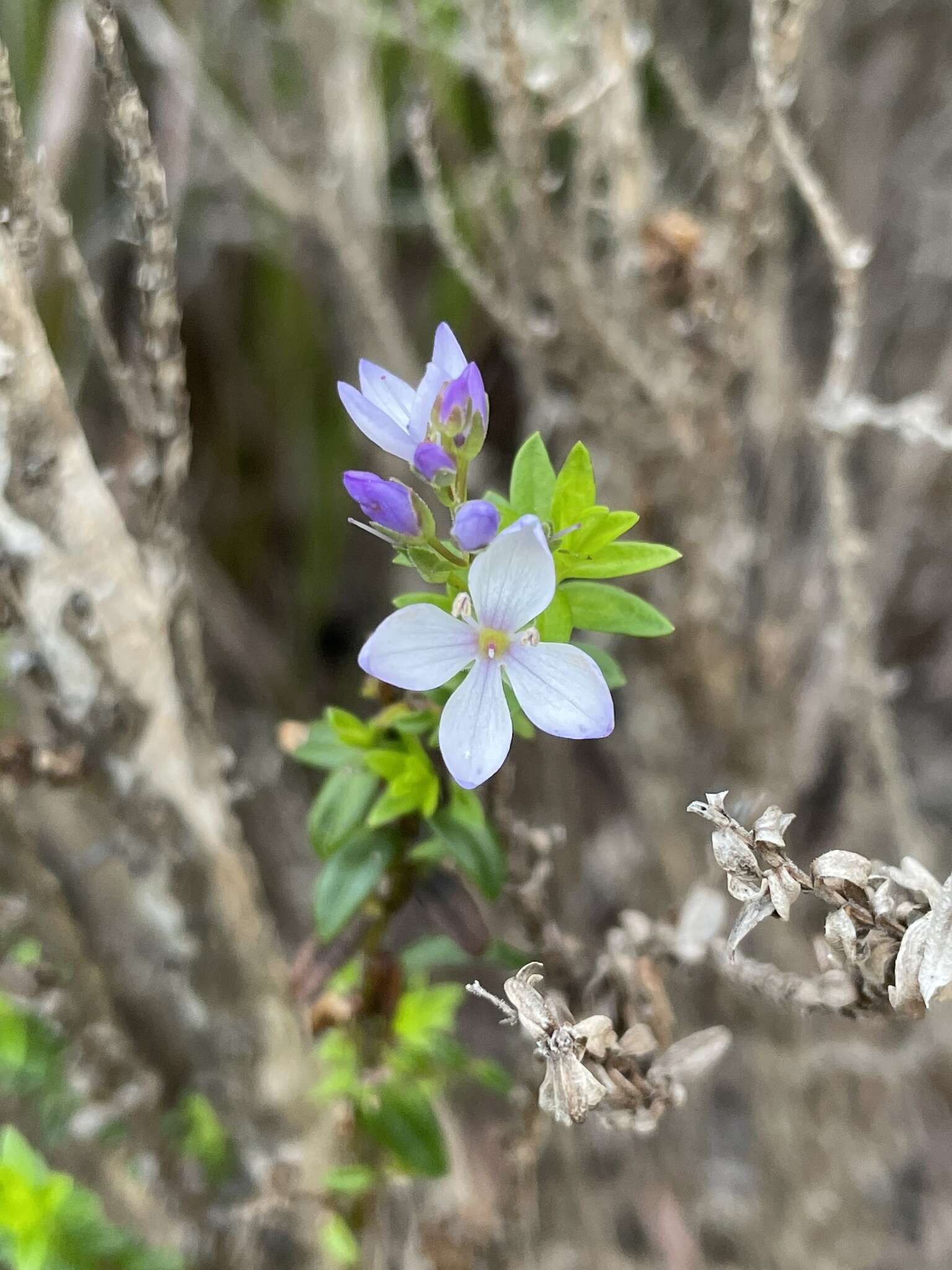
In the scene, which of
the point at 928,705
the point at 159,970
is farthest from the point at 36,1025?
the point at 928,705

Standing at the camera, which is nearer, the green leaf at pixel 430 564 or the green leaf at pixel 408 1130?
the green leaf at pixel 430 564

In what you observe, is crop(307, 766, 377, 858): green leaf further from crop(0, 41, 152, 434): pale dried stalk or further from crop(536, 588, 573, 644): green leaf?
crop(0, 41, 152, 434): pale dried stalk

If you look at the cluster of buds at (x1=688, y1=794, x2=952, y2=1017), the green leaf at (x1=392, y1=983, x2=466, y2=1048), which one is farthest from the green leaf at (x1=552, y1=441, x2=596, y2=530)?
the green leaf at (x1=392, y1=983, x2=466, y2=1048)

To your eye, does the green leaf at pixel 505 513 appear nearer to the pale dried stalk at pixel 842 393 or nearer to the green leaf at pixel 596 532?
the green leaf at pixel 596 532

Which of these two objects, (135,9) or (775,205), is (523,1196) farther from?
(135,9)

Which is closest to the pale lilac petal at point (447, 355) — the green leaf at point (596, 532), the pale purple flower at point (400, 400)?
the pale purple flower at point (400, 400)

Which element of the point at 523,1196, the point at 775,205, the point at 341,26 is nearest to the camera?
the point at 523,1196
